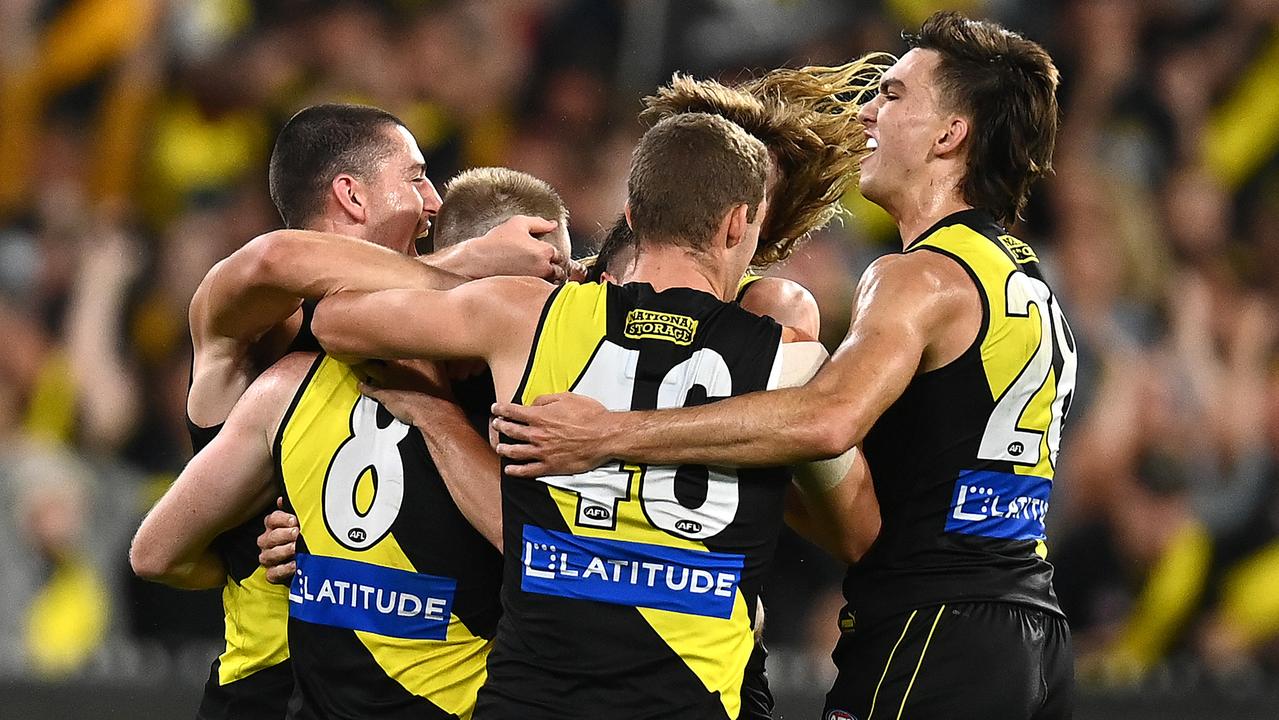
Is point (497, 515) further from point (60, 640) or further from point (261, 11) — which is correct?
point (261, 11)

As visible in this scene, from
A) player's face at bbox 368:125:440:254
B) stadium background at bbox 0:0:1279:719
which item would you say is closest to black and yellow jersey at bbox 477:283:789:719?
player's face at bbox 368:125:440:254

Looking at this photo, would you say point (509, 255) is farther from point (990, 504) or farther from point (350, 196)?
point (990, 504)

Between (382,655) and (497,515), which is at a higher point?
(497,515)

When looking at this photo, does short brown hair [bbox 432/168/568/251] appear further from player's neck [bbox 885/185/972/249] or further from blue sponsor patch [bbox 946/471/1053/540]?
blue sponsor patch [bbox 946/471/1053/540]

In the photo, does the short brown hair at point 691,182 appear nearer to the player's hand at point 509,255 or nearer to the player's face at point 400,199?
the player's hand at point 509,255

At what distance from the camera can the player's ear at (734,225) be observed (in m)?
2.82

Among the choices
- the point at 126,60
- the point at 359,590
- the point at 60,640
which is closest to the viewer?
the point at 359,590

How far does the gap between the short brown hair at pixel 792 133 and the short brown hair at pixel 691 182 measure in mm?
825

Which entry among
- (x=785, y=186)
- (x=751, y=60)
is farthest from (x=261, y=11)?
(x=785, y=186)

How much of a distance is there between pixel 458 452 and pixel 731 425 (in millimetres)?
602

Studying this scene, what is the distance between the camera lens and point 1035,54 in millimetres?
3506

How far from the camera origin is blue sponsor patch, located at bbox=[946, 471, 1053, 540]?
10.5 feet

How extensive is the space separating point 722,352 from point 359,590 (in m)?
0.92

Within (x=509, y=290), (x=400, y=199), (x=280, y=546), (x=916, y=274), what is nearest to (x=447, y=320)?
(x=509, y=290)
